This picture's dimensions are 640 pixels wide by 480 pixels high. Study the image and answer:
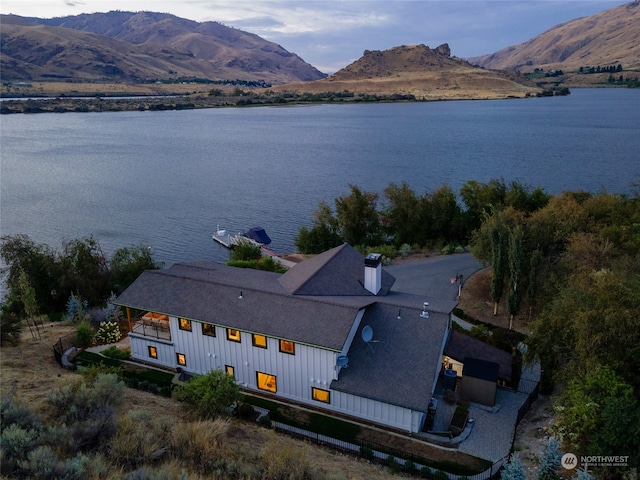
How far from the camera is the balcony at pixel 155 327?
2703cm

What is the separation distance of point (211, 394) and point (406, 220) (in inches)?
1525

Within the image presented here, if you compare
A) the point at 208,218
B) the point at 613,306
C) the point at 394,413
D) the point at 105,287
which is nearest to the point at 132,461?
the point at 394,413

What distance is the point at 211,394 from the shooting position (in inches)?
769

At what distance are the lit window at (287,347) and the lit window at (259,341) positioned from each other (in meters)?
0.96

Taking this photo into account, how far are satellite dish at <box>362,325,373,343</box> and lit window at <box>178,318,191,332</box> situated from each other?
963 centimetres

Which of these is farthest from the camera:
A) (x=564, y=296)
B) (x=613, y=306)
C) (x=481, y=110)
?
(x=481, y=110)

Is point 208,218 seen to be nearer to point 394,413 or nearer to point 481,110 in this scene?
point 394,413

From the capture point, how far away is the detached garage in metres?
23.2

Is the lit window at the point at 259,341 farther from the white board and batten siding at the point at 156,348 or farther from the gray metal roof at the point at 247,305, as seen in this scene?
the white board and batten siding at the point at 156,348

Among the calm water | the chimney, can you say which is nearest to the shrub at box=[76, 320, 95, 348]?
the chimney

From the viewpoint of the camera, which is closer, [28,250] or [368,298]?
[368,298]

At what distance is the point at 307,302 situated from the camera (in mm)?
24219

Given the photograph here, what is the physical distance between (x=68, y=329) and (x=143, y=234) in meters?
31.7

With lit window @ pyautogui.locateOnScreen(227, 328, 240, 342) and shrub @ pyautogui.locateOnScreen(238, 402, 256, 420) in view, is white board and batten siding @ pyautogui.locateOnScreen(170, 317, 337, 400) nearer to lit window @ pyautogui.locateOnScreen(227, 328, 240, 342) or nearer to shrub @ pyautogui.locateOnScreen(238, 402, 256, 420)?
lit window @ pyautogui.locateOnScreen(227, 328, 240, 342)
